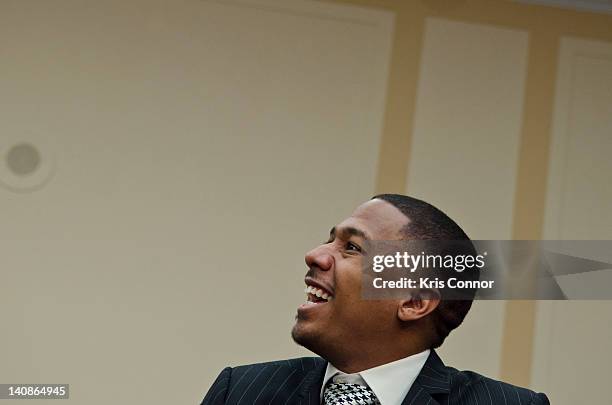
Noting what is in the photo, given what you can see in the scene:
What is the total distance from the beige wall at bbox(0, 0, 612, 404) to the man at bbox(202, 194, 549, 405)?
262 cm

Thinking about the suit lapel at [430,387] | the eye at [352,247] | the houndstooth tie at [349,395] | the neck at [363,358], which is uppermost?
the eye at [352,247]

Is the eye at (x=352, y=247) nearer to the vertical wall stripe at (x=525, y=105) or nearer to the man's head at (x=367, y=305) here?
the man's head at (x=367, y=305)

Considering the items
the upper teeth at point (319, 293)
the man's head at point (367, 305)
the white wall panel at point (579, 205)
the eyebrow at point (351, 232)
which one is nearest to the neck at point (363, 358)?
the man's head at point (367, 305)

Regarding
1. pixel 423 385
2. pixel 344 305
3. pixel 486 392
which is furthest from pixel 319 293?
pixel 486 392

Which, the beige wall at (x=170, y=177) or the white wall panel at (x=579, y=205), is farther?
the white wall panel at (x=579, y=205)

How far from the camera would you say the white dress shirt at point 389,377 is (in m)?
2.15

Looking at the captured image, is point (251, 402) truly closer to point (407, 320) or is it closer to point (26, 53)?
point (407, 320)

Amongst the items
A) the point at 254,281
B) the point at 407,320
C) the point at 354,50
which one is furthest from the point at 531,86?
the point at 407,320

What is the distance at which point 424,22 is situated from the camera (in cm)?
518

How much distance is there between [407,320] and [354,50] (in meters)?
3.05

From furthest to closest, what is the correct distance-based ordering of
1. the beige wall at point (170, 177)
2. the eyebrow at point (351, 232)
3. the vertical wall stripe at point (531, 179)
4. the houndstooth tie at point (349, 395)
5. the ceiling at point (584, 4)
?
the ceiling at point (584, 4)
the vertical wall stripe at point (531, 179)
the beige wall at point (170, 177)
the eyebrow at point (351, 232)
the houndstooth tie at point (349, 395)

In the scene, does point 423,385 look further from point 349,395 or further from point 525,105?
point 525,105

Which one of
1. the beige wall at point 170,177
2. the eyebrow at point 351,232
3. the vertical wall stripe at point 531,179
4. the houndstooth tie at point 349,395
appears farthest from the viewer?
the vertical wall stripe at point 531,179

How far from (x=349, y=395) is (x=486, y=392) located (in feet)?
0.93
